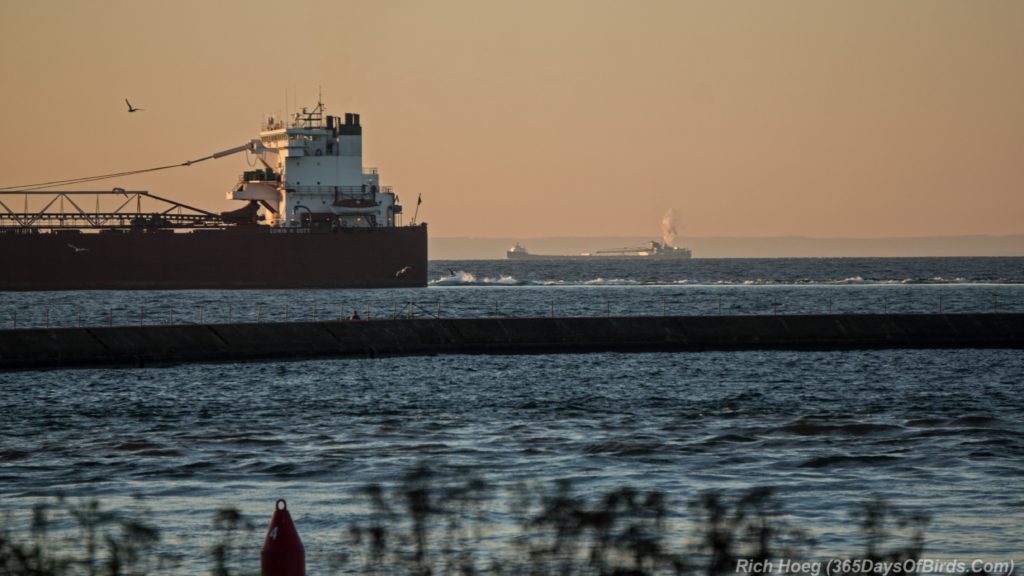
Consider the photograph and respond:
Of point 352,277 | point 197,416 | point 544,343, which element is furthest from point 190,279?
point 197,416

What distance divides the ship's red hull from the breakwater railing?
10.2 meters

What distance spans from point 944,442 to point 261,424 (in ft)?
34.0

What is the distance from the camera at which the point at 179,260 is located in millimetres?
75875

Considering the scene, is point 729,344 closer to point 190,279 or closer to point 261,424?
point 261,424

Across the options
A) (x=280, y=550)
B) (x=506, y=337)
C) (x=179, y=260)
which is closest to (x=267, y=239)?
(x=179, y=260)

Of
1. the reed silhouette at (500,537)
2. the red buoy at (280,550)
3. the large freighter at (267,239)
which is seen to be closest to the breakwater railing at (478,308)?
the large freighter at (267,239)

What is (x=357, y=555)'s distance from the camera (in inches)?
432

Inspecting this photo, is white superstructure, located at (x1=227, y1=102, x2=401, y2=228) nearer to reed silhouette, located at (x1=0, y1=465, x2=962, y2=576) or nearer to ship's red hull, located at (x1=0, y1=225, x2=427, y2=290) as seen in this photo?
ship's red hull, located at (x1=0, y1=225, x2=427, y2=290)

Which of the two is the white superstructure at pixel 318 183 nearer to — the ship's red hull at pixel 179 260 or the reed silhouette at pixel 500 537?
the ship's red hull at pixel 179 260

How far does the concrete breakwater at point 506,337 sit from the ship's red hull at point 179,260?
43.7m

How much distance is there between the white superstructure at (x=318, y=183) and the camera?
267ft

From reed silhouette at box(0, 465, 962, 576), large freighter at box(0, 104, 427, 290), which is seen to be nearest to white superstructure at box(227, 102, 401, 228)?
large freighter at box(0, 104, 427, 290)

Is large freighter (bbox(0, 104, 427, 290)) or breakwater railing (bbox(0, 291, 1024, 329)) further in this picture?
large freighter (bbox(0, 104, 427, 290))

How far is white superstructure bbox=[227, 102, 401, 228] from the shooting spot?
267 ft
